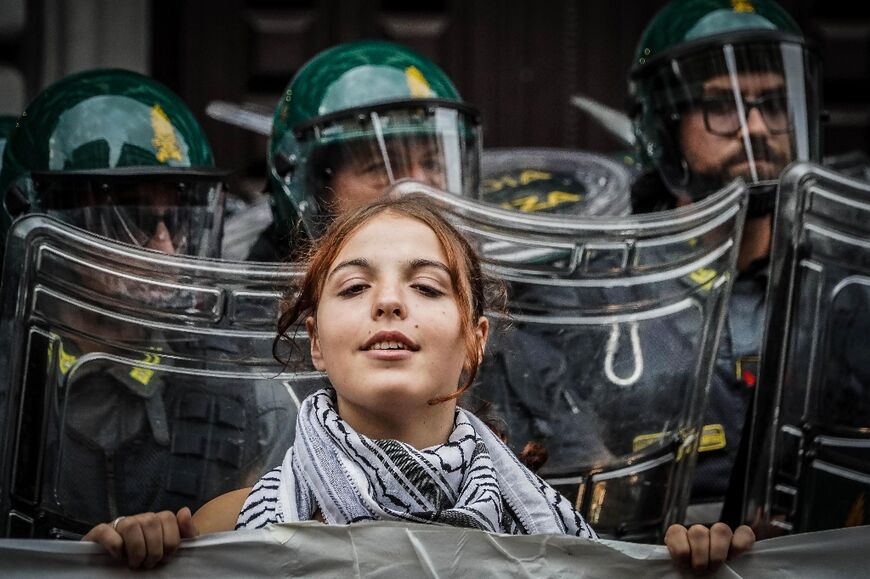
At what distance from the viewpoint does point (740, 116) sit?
342 cm

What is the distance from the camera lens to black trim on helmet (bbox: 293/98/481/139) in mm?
3309

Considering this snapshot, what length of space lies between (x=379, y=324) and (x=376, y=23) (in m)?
4.24

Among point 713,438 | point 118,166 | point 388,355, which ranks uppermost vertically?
point 118,166

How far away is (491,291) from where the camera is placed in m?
2.58

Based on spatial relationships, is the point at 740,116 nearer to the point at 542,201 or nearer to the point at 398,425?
the point at 542,201

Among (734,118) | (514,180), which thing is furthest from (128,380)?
(514,180)

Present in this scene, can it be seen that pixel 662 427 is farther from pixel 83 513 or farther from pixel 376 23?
pixel 376 23

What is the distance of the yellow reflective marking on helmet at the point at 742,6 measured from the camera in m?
3.69

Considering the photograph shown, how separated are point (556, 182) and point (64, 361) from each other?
2030mm

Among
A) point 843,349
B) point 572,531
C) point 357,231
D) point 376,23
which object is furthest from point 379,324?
point 376,23

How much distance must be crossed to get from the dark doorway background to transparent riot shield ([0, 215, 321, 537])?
360 cm

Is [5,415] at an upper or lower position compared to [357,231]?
lower

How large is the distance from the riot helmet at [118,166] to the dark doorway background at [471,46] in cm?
279

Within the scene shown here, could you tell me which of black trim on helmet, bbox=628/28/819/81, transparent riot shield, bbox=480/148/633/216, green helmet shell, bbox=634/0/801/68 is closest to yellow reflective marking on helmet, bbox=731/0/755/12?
green helmet shell, bbox=634/0/801/68
